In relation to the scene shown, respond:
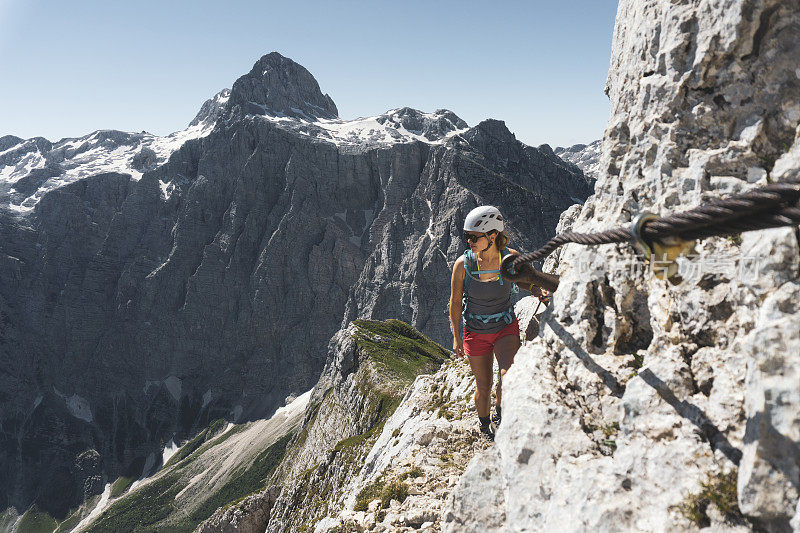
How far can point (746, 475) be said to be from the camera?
3.30m

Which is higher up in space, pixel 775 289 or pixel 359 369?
pixel 775 289

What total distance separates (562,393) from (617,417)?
91 centimetres

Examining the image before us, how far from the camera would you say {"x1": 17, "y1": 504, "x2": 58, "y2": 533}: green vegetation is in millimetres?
185750

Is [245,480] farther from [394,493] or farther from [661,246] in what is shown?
[661,246]

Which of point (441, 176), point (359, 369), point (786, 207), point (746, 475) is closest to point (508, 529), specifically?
Result: point (746, 475)

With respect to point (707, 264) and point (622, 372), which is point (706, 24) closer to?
point (707, 264)

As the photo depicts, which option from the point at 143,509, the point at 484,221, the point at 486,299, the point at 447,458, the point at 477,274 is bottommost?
the point at 143,509

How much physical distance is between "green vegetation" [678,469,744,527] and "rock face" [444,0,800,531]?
16mm

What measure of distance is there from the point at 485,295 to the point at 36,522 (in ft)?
912

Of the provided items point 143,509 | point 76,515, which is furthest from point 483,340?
point 76,515

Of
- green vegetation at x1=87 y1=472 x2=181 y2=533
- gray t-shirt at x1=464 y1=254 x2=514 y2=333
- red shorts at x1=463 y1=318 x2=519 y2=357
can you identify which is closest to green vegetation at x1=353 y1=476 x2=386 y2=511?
red shorts at x1=463 y1=318 x2=519 y2=357

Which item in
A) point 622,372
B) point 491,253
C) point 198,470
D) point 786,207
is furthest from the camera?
point 198,470

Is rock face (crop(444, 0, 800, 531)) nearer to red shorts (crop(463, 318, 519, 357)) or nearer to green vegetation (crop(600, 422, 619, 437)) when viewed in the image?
green vegetation (crop(600, 422, 619, 437))

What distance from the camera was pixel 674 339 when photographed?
16.3 ft
